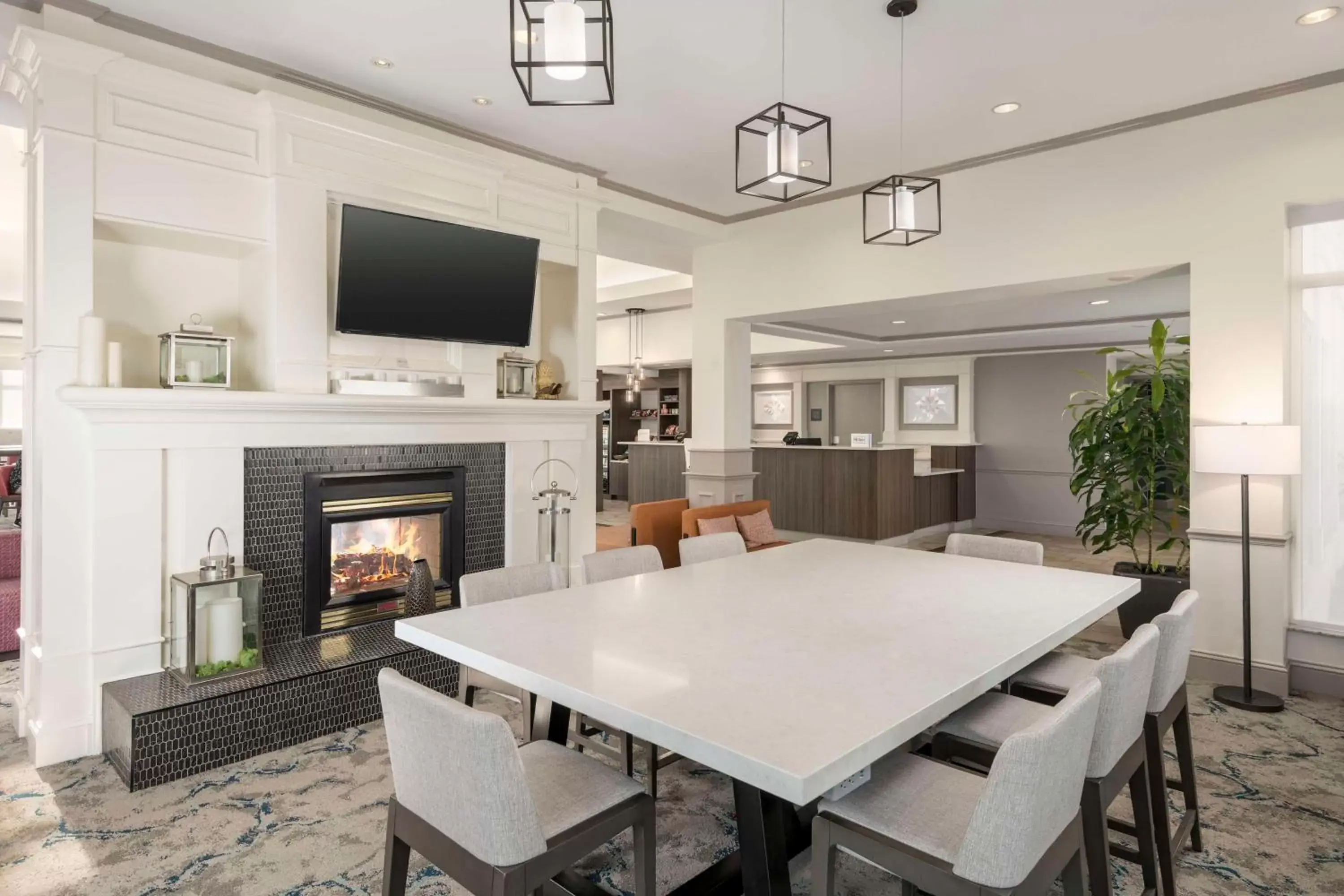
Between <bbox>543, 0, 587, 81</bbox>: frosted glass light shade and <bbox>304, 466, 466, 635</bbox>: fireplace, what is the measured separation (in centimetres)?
266

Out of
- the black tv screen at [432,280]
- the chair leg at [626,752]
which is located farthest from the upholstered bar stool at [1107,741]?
the black tv screen at [432,280]

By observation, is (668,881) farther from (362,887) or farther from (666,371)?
(666,371)

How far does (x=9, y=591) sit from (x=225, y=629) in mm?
2109

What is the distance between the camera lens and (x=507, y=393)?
14.9 feet

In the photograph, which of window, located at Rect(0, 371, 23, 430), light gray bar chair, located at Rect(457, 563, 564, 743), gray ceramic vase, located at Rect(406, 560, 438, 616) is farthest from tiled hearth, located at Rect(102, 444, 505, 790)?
window, located at Rect(0, 371, 23, 430)

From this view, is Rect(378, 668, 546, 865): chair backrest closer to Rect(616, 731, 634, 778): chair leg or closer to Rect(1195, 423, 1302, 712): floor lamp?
Rect(616, 731, 634, 778): chair leg

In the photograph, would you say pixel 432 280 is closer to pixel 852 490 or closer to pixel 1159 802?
pixel 1159 802

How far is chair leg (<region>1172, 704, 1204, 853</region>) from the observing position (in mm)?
2291

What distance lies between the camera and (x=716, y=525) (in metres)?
5.62

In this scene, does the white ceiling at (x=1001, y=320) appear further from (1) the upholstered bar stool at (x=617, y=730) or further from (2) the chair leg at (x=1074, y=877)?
(2) the chair leg at (x=1074, y=877)

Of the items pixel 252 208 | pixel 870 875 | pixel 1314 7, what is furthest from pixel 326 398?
pixel 1314 7

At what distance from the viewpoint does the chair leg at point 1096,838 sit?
5.37 ft

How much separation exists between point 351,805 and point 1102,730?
235 cm

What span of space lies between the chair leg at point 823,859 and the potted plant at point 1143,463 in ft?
12.2
